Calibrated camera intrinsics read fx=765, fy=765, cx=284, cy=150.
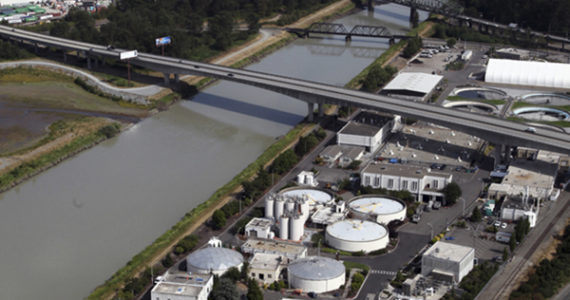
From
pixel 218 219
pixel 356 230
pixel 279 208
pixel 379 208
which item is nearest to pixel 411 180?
pixel 379 208

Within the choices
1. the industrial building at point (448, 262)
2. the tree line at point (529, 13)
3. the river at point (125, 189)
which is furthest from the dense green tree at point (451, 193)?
the tree line at point (529, 13)

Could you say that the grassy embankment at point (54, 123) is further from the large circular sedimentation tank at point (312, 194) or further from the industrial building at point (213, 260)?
the industrial building at point (213, 260)

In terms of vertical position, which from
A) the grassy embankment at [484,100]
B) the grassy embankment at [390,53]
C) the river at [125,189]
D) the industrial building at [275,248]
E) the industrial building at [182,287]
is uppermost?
the industrial building at [182,287]

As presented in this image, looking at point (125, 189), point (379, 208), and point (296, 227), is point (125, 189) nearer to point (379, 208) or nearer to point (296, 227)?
point (296, 227)

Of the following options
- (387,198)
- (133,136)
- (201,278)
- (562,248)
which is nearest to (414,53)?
(133,136)

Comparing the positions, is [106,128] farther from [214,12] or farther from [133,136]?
[214,12]

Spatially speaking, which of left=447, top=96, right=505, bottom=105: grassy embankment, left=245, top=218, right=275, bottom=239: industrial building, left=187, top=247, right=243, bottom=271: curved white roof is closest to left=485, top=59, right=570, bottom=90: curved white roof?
left=447, top=96, right=505, bottom=105: grassy embankment
